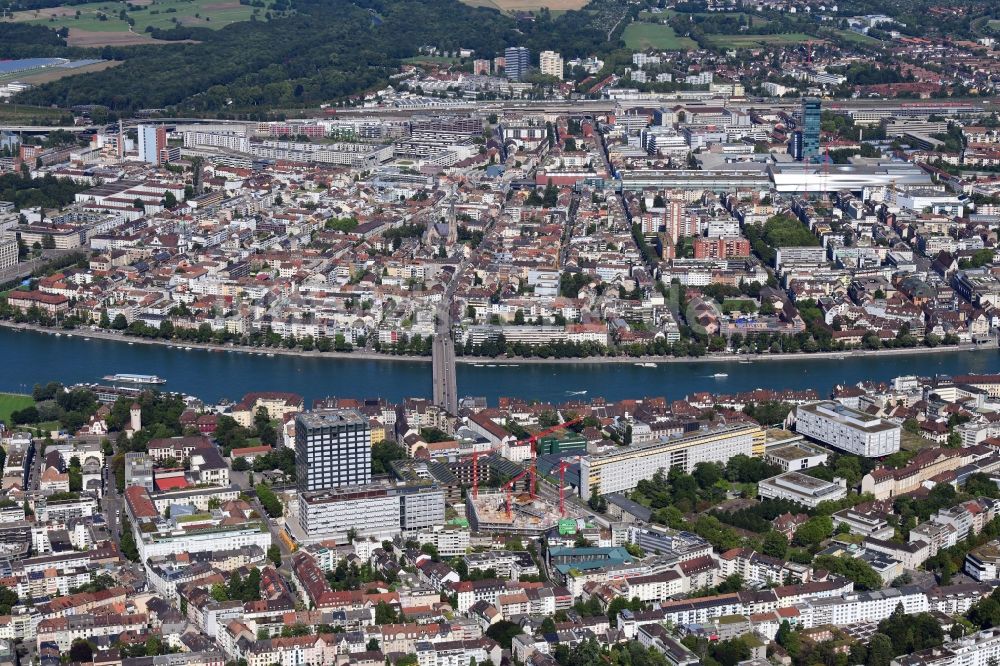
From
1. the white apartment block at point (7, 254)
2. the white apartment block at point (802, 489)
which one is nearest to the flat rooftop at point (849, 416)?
the white apartment block at point (802, 489)

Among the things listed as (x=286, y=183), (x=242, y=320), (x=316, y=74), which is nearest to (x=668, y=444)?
(x=242, y=320)

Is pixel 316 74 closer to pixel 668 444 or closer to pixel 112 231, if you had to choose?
pixel 112 231

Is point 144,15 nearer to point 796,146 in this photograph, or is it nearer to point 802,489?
point 796,146

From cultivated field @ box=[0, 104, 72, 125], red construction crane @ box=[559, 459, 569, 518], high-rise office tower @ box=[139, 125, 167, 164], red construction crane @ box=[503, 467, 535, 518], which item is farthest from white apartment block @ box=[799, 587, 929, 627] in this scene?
cultivated field @ box=[0, 104, 72, 125]

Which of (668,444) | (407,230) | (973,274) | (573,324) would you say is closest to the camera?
(668,444)

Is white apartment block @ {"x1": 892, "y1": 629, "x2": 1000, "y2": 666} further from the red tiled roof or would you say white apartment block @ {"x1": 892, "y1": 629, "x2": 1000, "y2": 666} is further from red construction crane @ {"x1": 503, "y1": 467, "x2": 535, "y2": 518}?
the red tiled roof

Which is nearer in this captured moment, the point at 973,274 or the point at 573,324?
the point at 573,324

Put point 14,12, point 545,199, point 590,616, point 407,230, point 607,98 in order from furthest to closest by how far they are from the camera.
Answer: point 14,12, point 607,98, point 545,199, point 407,230, point 590,616
